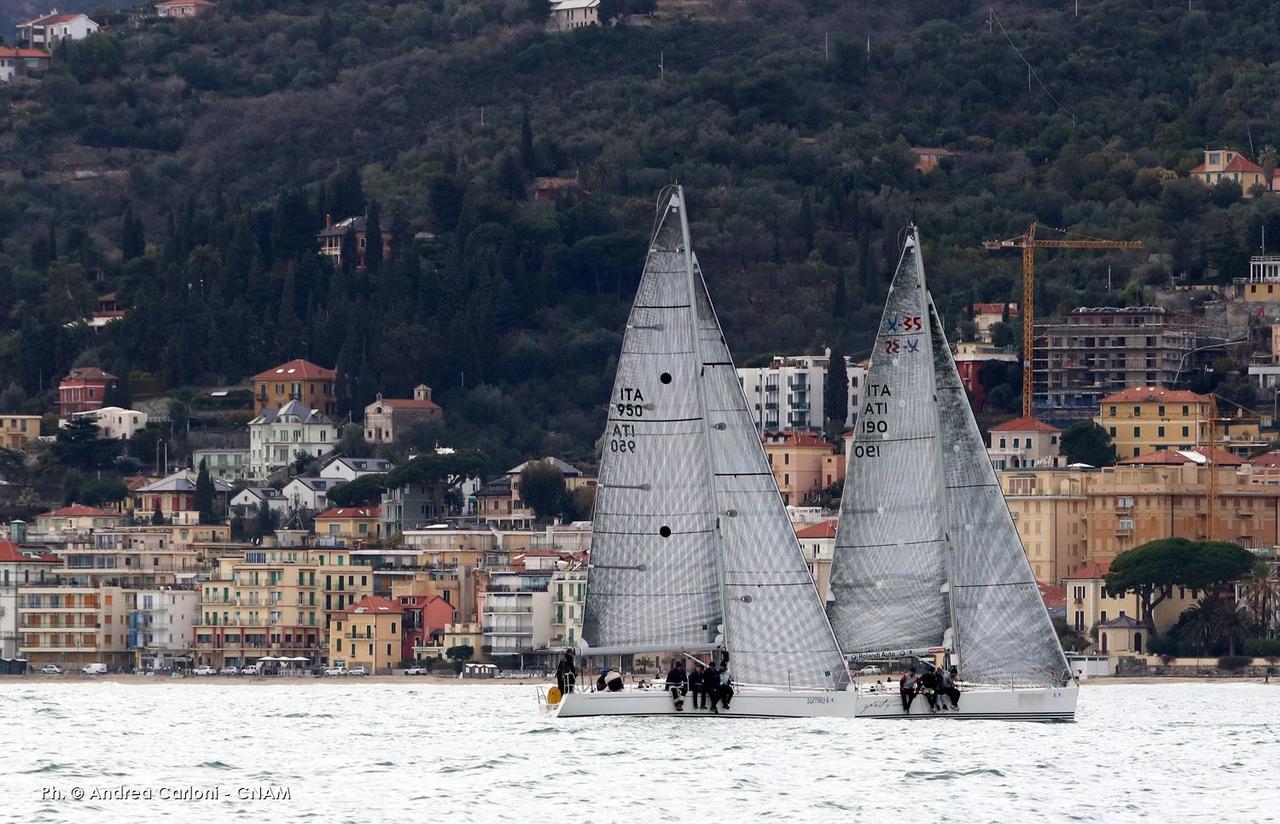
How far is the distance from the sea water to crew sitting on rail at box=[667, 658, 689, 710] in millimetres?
717

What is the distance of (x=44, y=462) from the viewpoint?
165 metres

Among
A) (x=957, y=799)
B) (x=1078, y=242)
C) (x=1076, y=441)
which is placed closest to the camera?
(x=957, y=799)

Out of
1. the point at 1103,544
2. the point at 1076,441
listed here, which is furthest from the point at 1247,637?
the point at 1076,441

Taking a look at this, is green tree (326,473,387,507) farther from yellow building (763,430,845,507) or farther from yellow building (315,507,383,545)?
yellow building (763,430,845,507)

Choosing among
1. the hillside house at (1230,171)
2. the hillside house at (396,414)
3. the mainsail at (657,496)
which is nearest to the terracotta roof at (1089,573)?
the hillside house at (396,414)

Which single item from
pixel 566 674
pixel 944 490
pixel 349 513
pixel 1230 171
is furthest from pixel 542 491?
pixel 566 674

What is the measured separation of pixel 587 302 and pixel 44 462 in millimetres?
28744

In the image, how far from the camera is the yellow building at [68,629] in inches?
5133

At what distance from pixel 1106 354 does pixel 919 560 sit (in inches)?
4089

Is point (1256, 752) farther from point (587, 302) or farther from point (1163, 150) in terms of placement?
point (1163, 150)

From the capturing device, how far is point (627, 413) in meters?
55.0

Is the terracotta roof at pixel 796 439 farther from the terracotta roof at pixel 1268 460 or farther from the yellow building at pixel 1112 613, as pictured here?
the yellow building at pixel 1112 613

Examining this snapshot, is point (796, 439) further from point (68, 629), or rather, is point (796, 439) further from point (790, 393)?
point (68, 629)

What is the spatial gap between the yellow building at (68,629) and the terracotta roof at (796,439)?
102ft
